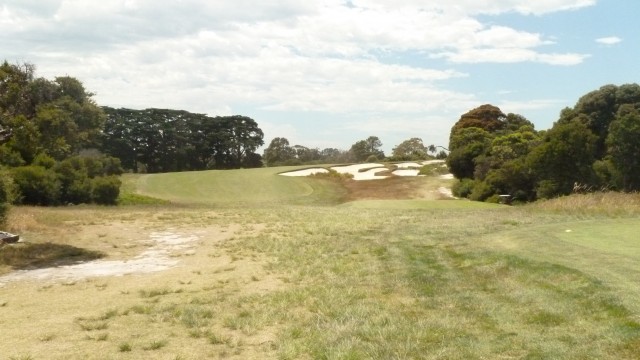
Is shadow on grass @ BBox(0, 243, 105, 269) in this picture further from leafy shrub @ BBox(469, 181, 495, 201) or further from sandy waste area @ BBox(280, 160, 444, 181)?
sandy waste area @ BBox(280, 160, 444, 181)

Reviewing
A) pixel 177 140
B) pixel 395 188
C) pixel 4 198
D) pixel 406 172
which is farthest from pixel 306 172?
pixel 4 198

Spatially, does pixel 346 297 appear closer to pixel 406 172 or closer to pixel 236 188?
pixel 236 188

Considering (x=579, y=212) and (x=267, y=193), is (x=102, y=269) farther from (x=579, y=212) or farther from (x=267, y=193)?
(x=267, y=193)

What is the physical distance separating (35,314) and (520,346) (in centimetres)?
683

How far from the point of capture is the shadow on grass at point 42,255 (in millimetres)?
13230

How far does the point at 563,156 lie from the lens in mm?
39656

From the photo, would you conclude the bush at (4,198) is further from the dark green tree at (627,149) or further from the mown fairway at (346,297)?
the dark green tree at (627,149)

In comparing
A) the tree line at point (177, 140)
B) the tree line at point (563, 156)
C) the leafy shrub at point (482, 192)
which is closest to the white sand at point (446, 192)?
the tree line at point (563, 156)

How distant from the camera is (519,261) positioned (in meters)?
11.4

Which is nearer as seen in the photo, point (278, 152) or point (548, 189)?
point (548, 189)

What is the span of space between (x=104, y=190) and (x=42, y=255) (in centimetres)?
1924

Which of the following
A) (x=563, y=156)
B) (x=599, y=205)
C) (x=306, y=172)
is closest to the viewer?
(x=599, y=205)

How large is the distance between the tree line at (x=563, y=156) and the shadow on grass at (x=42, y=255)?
2689cm

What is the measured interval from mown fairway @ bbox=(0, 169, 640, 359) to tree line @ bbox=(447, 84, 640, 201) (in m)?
21.6
